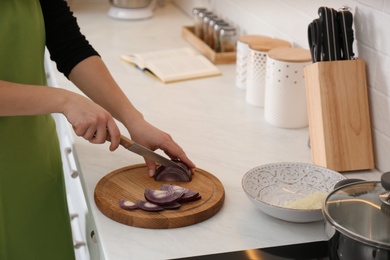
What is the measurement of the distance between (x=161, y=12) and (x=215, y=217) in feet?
6.11

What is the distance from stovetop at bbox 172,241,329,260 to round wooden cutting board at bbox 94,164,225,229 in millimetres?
112

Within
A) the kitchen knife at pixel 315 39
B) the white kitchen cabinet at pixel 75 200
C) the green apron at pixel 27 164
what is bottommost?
the white kitchen cabinet at pixel 75 200

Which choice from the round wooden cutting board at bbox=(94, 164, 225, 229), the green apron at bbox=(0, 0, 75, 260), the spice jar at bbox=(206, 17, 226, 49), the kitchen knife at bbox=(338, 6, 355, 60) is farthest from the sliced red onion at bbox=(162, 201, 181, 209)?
Answer: the spice jar at bbox=(206, 17, 226, 49)

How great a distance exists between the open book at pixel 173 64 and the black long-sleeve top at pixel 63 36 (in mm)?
516

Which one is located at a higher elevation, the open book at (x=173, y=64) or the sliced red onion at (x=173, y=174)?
the sliced red onion at (x=173, y=174)

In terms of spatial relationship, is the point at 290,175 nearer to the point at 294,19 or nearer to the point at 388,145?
the point at 388,145

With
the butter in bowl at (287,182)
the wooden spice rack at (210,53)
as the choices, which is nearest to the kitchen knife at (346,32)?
the butter in bowl at (287,182)

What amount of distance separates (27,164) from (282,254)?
673 mm

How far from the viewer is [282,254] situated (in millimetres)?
1262

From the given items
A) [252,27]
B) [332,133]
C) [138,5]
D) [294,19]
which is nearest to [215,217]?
[332,133]

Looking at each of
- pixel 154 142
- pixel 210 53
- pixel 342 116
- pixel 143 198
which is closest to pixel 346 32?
pixel 342 116

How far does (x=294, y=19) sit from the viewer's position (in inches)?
80.3

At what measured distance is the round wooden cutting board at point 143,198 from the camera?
1.33 meters

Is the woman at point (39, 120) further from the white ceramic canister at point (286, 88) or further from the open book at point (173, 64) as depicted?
the open book at point (173, 64)
